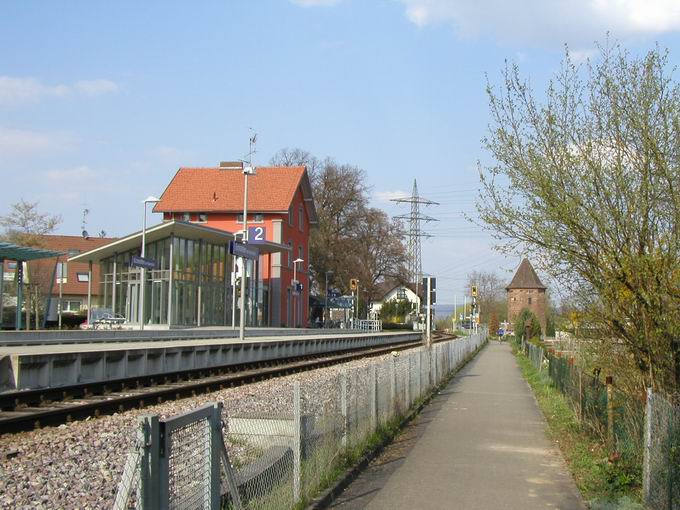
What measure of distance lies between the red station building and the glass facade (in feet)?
28.3

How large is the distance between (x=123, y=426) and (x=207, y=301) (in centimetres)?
4019

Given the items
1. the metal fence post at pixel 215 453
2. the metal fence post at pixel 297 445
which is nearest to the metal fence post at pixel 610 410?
the metal fence post at pixel 297 445

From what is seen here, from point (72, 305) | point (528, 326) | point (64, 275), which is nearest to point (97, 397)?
point (528, 326)

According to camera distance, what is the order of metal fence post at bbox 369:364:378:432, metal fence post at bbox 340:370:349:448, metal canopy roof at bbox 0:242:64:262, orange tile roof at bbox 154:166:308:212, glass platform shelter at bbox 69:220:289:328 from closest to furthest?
metal fence post at bbox 340:370:349:448
metal fence post at bbox 369:364:378:432
metal canopy roof at bbox 0:242:64:262
glass platform shelter at bbox 69:220:289:328
orange tile roof at bbox 154:166:308:212

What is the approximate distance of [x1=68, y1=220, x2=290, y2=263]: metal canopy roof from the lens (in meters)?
46.4

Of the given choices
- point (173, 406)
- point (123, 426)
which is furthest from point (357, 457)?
point (173, 406)

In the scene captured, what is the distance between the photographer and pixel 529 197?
9.33m

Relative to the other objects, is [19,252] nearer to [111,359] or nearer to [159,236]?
[159,236]

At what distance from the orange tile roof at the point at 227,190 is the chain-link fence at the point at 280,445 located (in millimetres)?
54837

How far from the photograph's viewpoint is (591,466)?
32.0ft

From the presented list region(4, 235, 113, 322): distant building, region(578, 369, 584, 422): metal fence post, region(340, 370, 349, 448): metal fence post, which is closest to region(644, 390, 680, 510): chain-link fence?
region(340, 370, 349, 448): metal fence post

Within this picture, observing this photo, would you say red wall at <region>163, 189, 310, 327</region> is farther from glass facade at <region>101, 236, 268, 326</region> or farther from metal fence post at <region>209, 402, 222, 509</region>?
metal fence post at <region>209, 402, 222, 509</region>

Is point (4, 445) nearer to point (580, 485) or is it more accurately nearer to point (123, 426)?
point (123, 426)

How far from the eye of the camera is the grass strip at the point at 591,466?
7900 millimetres
